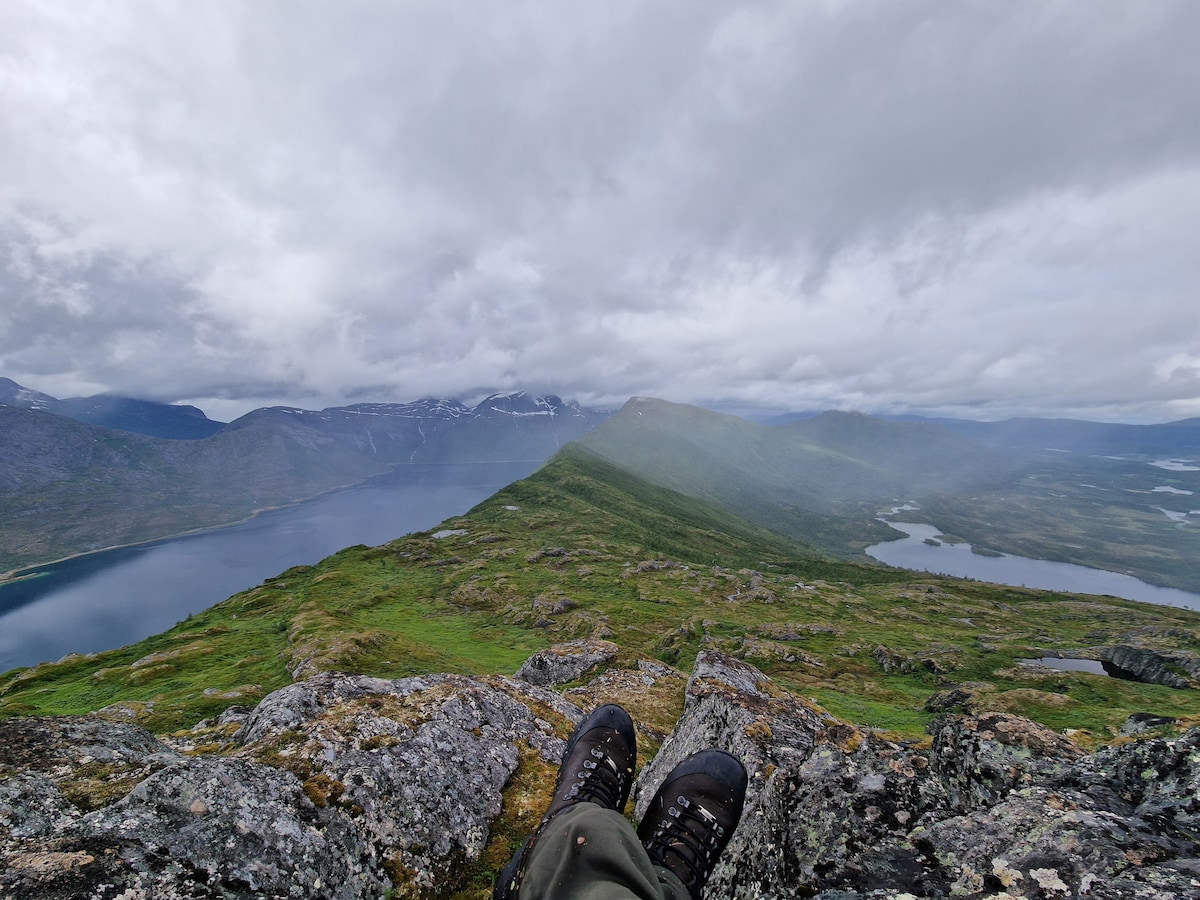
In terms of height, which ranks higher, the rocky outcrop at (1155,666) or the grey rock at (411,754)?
the grey rock at (411,754)

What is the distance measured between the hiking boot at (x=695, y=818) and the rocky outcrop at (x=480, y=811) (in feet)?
1.49

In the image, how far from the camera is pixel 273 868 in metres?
6.27

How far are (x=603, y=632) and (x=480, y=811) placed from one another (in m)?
50.5

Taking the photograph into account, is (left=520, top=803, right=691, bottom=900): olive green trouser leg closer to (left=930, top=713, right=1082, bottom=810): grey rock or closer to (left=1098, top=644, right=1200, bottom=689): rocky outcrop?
(left=930, top=713, right=1082, bottom=810): grey rock

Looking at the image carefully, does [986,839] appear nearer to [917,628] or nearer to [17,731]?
[17,731]

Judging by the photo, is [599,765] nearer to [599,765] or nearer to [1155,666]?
[599,765]

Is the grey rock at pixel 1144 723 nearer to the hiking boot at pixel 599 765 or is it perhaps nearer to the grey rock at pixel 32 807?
the hiking boot at pixel 599 765

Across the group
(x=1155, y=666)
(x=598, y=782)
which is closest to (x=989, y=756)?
(x=598, y=782)

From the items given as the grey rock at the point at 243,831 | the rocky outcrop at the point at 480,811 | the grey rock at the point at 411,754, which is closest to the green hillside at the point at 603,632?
the rocky outcrop at the point at 480,811

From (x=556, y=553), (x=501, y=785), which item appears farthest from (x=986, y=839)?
(x=556, y=553)

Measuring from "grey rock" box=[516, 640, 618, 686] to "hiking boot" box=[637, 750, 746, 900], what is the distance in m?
18.4

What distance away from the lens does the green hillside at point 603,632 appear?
34.8 metres

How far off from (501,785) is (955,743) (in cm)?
909

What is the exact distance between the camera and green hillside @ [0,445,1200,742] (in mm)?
34844
